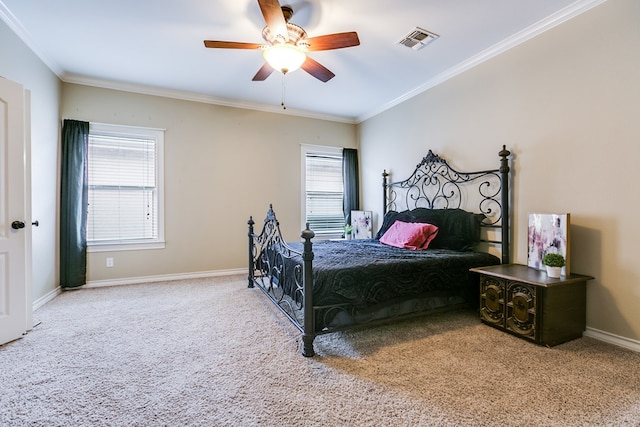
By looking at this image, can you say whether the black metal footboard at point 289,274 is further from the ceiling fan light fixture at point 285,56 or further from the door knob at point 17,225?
the door knob at point 17,225

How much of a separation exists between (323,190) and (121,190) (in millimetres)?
3056

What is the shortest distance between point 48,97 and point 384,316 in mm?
4313

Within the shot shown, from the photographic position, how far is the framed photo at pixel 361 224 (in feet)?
15.9

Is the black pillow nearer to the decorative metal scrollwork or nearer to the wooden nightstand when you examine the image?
the decorative metal scrollwork

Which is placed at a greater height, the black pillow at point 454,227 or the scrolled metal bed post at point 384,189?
the scrolled metal bed post at point 384,189

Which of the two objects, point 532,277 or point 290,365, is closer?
point 290,365

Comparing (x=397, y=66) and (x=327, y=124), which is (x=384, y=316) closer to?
(x=397, y=66)

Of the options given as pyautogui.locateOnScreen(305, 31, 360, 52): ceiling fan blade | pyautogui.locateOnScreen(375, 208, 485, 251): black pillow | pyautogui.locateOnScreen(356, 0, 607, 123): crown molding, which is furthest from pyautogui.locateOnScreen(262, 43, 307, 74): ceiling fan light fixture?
pyautogui.locateOnScreen(375, 208, 485, 251): black pillow

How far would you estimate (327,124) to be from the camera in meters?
5.23

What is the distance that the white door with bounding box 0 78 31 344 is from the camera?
229 centimetres

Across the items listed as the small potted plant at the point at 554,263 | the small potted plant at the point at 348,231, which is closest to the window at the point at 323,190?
the small potted plant at the point at 348,231

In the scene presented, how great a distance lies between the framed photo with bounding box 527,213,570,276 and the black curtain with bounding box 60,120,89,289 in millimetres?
5021

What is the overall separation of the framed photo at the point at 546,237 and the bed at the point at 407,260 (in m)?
0.31

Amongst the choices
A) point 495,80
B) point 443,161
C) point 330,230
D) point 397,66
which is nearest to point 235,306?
point 330,230
